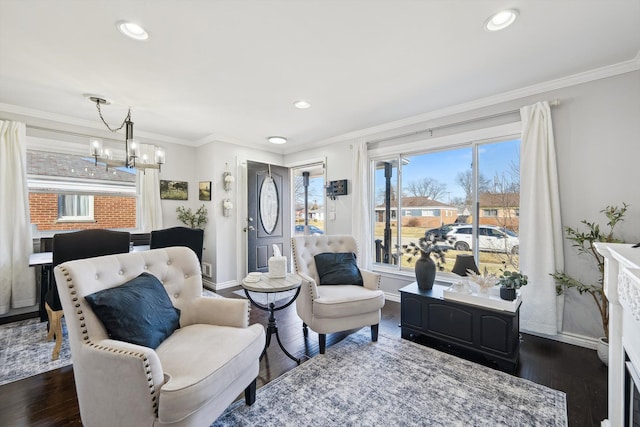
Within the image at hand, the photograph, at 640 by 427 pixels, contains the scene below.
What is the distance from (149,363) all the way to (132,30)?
209cm

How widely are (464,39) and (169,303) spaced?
2.75 meters

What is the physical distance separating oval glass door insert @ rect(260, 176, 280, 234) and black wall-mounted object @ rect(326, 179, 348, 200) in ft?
3.83

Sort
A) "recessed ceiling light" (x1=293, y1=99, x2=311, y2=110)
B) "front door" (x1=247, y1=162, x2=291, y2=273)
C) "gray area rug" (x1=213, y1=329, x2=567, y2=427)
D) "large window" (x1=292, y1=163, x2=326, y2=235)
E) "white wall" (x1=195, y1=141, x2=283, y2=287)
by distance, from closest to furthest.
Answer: "gray area rug" (x1=213, y1=329, x2=567, y2=427), "recessed ceiling light" (x1=293, y1=99, x2=311, y2=110), "white wall" (x1=195, y1=141, x2=283, y2=287), "front door" (x1=247, y1=162, x2=291, y2=273), "large window" (x1=292, y1=163, x2=326, y2=235)

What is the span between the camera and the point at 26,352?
7.78ft

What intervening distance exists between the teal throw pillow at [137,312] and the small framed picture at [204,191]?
287cm

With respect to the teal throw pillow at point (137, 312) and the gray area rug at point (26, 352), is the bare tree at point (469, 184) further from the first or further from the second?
the gray area rug at point (26, 352)

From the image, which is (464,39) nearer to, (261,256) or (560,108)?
(560,108)

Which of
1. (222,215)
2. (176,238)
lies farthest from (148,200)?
(176,238)

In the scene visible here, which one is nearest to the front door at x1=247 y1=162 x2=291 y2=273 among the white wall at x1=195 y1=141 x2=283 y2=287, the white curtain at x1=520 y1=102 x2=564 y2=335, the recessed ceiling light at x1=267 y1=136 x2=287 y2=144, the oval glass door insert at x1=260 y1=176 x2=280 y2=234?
the oval glass door insert at x1=260 y1=176 x2=280 y2=234

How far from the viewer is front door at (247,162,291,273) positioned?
4703mm

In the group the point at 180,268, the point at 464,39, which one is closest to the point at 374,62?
the point at 464,39

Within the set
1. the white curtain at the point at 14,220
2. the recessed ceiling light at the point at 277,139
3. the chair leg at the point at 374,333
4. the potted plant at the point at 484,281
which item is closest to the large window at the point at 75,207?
the white curtain at the point at 14,220

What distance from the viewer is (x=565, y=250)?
100 inches

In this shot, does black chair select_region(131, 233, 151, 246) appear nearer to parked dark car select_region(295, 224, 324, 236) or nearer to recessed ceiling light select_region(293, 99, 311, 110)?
parked dark car select_region(295, 224, 324, 236)
